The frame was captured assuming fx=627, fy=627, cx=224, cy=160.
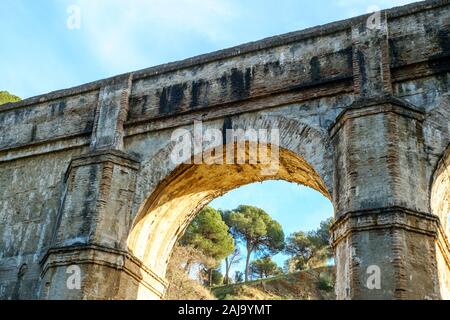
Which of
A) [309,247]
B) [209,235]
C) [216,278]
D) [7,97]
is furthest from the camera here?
[309,247]

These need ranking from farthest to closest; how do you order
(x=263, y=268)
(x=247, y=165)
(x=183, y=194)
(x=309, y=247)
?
(x=309, y=247) → (x=263, y=268) → (x=183, y=194) → (x=247, y=165)

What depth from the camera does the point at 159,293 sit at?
9422mm

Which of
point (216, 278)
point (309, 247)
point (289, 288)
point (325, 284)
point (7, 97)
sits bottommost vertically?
point (289, 288)

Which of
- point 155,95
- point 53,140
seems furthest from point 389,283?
point 53,140

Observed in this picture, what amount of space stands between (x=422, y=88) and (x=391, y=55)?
0.65 metres

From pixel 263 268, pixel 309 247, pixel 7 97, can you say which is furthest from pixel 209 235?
pixel 7 97

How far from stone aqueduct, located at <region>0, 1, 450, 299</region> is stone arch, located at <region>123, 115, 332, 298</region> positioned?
3 cm

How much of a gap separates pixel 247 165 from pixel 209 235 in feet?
64.8

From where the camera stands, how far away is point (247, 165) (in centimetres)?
914

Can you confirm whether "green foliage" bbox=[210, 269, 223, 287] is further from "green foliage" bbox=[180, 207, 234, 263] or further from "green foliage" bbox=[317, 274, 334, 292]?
"green foliage" bbox=[317, 274, 334, 292]

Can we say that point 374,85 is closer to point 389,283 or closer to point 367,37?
point 367,37

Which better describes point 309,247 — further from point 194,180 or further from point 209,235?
point 194,180
